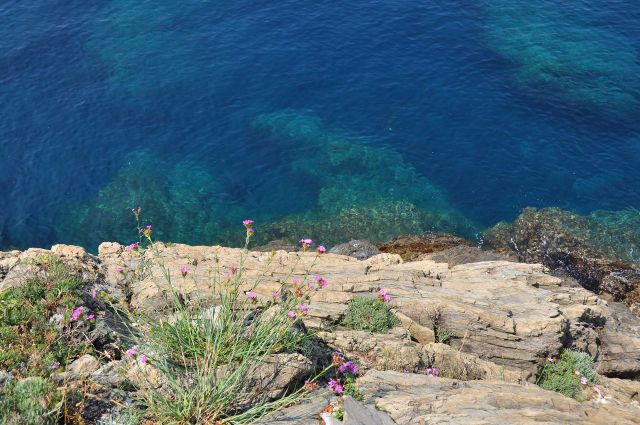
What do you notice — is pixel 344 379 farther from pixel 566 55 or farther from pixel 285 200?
pixel 566 55

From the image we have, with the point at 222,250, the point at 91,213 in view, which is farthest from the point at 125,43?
the point at 222,250

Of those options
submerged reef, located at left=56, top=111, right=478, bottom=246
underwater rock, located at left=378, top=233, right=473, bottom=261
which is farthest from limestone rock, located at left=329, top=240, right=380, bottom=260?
submerged reef, located at left=56, top=111, right=478, bottom=246

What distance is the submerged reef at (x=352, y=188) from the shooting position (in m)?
36.5

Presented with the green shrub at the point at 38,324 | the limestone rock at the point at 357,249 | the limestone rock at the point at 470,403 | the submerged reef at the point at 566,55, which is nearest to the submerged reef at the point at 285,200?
the limestone rock at the point at 357,249

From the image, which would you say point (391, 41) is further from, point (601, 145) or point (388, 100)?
point (601, 145)

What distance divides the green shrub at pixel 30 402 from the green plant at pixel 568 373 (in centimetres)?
1406

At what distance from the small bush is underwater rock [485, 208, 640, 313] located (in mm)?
18860

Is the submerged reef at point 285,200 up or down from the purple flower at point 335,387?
down

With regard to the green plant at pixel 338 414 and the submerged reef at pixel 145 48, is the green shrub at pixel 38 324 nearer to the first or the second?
the green plant at pixel 338 414

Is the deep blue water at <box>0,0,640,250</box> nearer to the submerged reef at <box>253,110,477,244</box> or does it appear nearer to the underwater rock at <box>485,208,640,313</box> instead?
the submerged reef at <box>253,110,477,244</box>

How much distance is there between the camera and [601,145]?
134 feet

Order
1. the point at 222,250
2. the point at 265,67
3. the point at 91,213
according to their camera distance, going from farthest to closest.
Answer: the point at 265,67 → the point at 91,213 → the point at 222,250

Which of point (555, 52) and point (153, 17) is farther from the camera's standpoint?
point (153, 17)

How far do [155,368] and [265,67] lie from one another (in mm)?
38974
